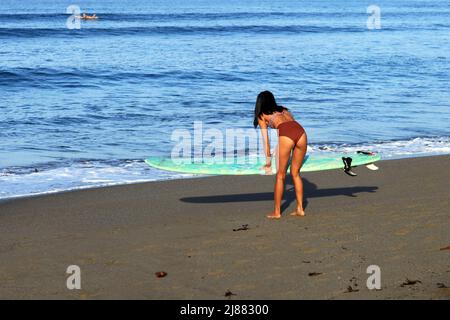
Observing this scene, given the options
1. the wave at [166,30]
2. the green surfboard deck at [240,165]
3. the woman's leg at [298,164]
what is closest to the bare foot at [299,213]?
the woman's leg at [298,164]

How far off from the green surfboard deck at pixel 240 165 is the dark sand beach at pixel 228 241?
0.41 metres

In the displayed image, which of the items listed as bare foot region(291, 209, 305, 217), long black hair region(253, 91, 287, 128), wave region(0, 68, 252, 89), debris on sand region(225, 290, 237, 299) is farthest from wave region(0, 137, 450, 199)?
wave region(0, 68, 252, 89)

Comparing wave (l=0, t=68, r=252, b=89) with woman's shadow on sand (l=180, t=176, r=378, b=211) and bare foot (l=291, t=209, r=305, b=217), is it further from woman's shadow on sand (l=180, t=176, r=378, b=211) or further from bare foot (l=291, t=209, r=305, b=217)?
bare foot (l=291, t=209, r=305, b=217)

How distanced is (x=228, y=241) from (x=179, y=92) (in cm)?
1455

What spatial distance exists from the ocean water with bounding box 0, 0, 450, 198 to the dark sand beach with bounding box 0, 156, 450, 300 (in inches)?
58.6

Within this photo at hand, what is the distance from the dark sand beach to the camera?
5918 mm

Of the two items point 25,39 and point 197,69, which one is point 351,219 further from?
point 25,39

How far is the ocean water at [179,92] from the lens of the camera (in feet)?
42.3

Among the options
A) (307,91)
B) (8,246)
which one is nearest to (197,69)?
(307,91)

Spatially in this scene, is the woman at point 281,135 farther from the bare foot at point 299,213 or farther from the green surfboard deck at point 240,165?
the green surfboard deck at point 240,165

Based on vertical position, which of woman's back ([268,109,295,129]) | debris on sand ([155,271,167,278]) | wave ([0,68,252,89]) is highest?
woman's back ([268,109,295,129])

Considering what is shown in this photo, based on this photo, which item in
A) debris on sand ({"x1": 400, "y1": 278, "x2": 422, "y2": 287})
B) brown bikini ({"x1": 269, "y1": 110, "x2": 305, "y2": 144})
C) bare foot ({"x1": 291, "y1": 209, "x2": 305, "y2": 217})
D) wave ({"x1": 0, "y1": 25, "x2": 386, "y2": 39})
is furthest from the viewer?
wave ({"x1": 0, "y1": 25, "x2": 386, "y2": 39})

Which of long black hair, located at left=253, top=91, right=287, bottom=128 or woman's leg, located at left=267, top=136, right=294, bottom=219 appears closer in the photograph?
long black hair, located at left=253, top=91, right=287, bottom=128

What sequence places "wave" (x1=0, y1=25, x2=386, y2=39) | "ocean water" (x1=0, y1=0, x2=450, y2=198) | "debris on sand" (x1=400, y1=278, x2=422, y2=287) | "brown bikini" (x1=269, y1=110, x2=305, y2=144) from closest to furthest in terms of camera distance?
"debris on sand" (x1=400, y1=278, x2=422, y2=287)
"brown bikini" (x1=269, y1=110, x2=305, y2=144)
"ocean water" (x1=0, y1=0, x2=450, y2=198)
"wave" (x1=0, y1=25, x2=386, y2=39)
